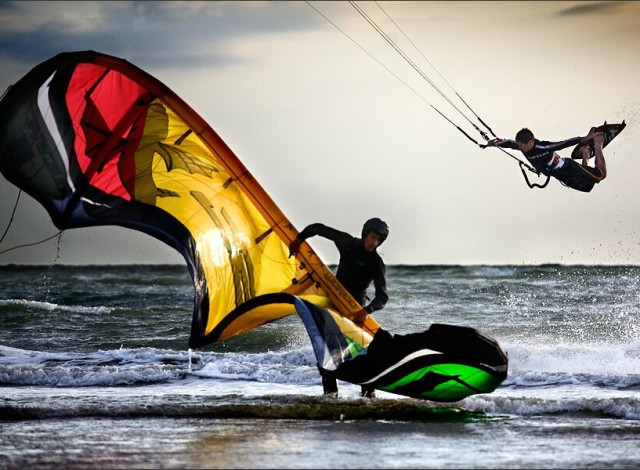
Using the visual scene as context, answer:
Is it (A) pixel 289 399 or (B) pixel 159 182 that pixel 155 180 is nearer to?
(B) pixel 159 182

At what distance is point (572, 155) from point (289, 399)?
12.0 feet

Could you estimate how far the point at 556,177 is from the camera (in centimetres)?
A: 1020

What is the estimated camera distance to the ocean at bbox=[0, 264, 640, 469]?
21.2ft

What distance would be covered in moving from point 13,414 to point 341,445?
9.66 feet

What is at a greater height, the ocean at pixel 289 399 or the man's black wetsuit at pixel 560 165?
the man's black wetsuit at pixel 560 165

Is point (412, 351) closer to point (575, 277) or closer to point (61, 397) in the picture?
point (61, 397)

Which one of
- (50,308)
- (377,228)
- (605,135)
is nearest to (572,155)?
(605,135)

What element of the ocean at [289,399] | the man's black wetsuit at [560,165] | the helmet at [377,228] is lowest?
the ocean at [289,399]

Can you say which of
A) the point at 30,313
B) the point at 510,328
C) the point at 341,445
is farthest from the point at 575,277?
the point at 341,445

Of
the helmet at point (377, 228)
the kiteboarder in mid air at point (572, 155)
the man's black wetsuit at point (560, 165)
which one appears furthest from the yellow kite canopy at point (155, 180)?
the man's black wetsuit at point (560, 165)

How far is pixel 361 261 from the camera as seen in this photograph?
8406 millimetres

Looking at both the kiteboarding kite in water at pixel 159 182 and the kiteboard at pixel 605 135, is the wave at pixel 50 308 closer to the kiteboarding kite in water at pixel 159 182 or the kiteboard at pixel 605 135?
the kiteboarding kite in water at pixel 159 182

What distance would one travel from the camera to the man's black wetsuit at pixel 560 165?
10023 mm

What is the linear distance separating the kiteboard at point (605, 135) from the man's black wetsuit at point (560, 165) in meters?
0.07
